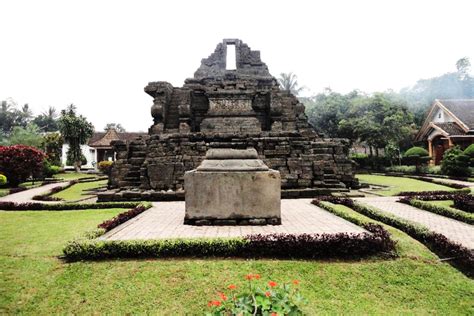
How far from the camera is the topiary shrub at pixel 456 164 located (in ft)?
65.6

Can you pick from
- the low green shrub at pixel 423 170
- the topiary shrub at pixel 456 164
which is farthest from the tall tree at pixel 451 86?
the topiary shrub at pixel 456 164

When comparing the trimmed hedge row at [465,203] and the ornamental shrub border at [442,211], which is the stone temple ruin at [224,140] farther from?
the trimmed hedge row at [465,203]

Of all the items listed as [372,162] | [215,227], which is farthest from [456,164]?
[215,227]

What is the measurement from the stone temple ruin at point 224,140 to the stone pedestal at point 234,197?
4.32 meters

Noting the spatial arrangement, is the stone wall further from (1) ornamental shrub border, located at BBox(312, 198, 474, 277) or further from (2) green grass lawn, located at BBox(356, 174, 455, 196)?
(1) ornamental shrub border, located at BBox(312, 198, 474, 277)

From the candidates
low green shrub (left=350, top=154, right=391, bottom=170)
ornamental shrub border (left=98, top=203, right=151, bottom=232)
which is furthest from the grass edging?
low green shrub (left=350, top=154, right=391, bottom=170)

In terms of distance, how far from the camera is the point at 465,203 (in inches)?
333

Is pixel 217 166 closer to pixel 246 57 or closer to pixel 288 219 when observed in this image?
pixel 288 219

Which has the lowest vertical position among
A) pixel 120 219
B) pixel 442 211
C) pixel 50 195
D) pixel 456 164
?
pixel 50 195

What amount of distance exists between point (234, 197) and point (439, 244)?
3804 millimetres

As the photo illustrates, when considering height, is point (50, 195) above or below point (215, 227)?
below

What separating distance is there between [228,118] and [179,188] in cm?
516

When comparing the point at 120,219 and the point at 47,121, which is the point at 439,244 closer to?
the point at 120,219

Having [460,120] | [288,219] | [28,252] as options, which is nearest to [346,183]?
[288,219]
